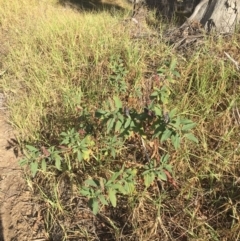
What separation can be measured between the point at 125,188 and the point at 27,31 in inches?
112

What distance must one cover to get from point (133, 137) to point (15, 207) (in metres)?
0.87

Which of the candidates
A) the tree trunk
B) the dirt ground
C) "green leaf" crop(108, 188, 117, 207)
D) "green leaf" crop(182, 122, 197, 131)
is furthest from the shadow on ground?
"green leaf" crop(108, 188, 117, 207)

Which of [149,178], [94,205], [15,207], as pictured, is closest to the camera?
[94,205]

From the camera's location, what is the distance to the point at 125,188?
1388mm

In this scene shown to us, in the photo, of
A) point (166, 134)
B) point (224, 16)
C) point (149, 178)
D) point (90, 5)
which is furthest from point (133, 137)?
point (90, 5)

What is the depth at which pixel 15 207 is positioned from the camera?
175cm

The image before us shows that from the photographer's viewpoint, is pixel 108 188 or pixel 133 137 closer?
pixel 108 188

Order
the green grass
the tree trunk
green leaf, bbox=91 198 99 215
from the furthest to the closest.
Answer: the tree trunk → the green grass → green leaf, bbox=91 198 99 215

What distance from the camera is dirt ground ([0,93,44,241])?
1618 mm

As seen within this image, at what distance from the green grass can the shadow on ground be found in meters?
3.37

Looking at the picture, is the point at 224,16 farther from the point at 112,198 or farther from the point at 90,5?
the point at 90,5

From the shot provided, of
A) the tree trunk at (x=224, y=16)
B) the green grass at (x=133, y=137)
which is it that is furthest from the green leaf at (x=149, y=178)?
the tree trunk at (x=224, y=16)

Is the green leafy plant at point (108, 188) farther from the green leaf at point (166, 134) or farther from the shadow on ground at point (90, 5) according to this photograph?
the shadow on ground at point (90, 5)

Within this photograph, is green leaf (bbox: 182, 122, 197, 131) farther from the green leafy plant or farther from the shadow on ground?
the shadow on ground
